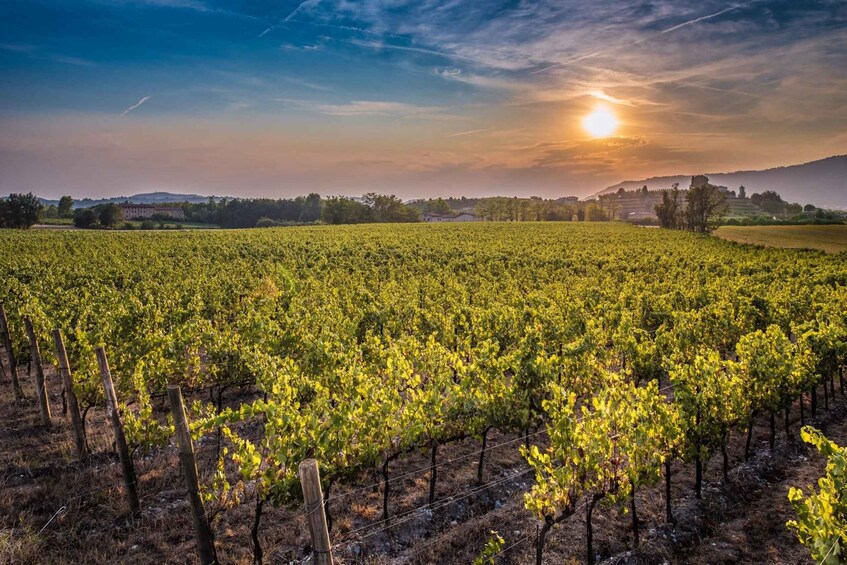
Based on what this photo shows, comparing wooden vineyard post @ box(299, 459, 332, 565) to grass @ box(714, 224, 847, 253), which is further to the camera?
grass @ box(714, 224, 847, 253)

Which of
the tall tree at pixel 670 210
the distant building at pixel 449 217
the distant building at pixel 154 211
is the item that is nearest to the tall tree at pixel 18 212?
the distant building at pixel 154 211

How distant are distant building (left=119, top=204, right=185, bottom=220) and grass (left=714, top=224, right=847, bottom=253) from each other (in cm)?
12661

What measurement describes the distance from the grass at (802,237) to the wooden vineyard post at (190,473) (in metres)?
67.6

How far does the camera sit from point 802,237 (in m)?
66.6

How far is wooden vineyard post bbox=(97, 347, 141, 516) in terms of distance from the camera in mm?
7441

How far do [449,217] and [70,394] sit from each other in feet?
469

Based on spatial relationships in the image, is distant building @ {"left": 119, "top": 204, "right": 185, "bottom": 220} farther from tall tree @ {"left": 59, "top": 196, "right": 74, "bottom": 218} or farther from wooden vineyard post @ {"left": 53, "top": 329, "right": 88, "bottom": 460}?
wooden vineyard post @ {"left": 53, "top": 329, "right": 88, "bottom": 460}

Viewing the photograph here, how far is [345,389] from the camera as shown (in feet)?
30.1

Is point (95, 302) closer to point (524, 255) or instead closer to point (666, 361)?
point (666, 361)

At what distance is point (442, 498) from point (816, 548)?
5.55 metres

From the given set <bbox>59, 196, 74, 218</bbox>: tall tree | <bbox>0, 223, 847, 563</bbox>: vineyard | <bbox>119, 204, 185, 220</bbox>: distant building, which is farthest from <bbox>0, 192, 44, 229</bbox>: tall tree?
<bbox>0, 223, 847, 563</bbox>: vineyard

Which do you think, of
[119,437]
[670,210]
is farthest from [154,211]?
[119,437]

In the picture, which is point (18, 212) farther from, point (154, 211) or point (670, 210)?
point (670, 210)

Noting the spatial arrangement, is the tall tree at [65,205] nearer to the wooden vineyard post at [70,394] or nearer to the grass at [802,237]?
the wooden vineyard post at [70,394]
